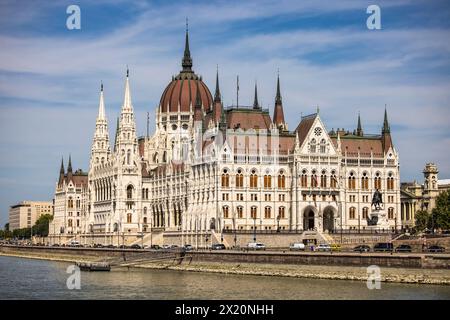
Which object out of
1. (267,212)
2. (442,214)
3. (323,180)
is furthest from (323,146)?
(442,214)

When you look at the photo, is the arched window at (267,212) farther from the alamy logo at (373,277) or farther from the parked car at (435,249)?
the alamy logo at (373,277)

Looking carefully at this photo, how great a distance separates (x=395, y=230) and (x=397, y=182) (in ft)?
52.2

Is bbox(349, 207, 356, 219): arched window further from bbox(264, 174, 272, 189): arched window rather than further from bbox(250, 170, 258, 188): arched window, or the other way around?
bbox(250, 170, 258, 188): arched window

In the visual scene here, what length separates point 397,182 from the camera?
152 metres

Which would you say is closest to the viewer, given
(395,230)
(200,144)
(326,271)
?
(326,271)

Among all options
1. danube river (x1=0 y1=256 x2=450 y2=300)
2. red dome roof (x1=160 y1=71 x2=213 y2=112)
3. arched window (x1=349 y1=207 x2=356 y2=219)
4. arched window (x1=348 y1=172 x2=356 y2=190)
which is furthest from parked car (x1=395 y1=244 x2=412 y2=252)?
red dome roof (x1=160 y1=71 x2=213 y2=112)

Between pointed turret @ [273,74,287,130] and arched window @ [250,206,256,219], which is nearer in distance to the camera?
arched window @ [250,206,256,219]

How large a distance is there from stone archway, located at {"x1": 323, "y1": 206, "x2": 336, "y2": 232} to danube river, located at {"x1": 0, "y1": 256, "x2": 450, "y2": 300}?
143ft

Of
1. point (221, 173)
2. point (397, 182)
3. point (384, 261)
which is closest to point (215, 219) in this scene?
point (221, 173)

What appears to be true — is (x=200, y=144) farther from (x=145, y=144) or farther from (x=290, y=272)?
(x=290, y=272)

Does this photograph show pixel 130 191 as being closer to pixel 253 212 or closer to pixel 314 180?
pixel 253 212

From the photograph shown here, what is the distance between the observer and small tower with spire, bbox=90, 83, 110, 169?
189 metres

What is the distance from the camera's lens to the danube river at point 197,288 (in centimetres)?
7769

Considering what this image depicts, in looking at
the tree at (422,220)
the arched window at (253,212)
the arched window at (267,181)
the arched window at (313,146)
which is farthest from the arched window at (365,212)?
the arched window at (253,212)
